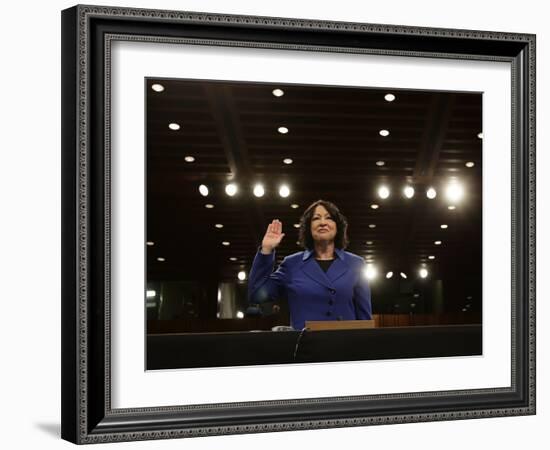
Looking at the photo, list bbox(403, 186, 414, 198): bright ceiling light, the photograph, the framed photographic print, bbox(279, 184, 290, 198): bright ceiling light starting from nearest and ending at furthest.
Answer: the framed photographic print, the photograph, bbox(279, 184, 290, 198): bright ceiling light, bbox(403, 186, 414, 198): bright ceiling light

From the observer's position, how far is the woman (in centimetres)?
370

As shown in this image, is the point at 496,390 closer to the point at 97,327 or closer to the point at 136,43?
the point at 97,327

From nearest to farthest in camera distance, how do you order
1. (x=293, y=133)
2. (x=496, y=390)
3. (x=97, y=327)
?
(x=97, y=327) → (x=293, y=133) → (x=496, y=390)

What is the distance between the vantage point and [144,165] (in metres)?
3.52

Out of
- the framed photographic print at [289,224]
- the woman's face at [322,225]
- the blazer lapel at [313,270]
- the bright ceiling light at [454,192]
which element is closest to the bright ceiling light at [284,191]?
the framed photographic print at [289,224]

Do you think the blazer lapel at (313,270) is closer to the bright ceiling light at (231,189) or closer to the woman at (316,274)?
the woman at (316,274)

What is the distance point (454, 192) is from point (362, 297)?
531 millimetres

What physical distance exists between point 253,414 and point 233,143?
946 millimetres

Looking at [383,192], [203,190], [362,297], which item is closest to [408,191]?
[383,192]

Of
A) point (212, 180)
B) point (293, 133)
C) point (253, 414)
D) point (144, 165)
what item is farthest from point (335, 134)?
point (253, 414)

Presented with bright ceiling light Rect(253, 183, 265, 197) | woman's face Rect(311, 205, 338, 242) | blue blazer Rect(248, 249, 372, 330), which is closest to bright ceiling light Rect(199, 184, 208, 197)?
bright ceiling light Rect(253, 183, 265, 197)

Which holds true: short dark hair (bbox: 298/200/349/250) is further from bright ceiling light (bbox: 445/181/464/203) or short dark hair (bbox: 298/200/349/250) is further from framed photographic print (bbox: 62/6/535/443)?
bright ceiling light (bbox: 445/181/464/203)

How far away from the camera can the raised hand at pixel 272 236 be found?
145 inches

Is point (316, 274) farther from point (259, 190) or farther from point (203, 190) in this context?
point (203, 190)
